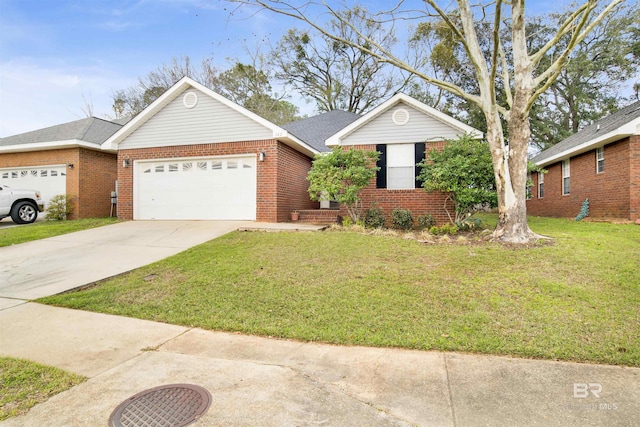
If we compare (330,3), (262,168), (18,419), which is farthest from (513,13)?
(18,419)

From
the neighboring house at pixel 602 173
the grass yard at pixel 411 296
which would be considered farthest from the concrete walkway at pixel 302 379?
the neighboring house at pixel 602 173

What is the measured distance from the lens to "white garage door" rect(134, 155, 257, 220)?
11297 millimetres

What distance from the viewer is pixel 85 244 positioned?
8164 millimetres

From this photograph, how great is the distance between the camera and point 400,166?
1127 centimetres

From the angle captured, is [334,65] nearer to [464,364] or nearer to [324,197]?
[324,197]

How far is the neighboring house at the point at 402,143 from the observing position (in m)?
10.9

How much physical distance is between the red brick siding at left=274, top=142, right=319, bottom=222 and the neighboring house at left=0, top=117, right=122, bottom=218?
7707 mm

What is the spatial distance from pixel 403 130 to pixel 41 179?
560 inches

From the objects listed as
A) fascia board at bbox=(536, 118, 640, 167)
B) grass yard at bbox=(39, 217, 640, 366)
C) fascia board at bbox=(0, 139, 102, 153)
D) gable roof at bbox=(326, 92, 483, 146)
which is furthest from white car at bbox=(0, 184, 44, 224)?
fascia board at bbox=(536, 118, 640, 167)

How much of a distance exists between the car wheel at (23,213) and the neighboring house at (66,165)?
48.6 inches

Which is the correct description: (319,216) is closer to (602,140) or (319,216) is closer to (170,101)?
(170,101)

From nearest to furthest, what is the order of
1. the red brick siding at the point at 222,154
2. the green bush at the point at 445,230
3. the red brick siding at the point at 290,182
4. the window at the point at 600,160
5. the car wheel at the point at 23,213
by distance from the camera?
the green bush at the point at 445,230
the red brick siding at the point at 222,154
the red brick siding at the point at 290,182
the car wheel at the point at 23,213
the window at the point at 600,160

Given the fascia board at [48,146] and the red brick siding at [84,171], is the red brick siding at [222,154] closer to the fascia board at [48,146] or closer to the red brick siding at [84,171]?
the fascia board at [48,146]

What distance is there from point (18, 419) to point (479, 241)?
7.94 m
